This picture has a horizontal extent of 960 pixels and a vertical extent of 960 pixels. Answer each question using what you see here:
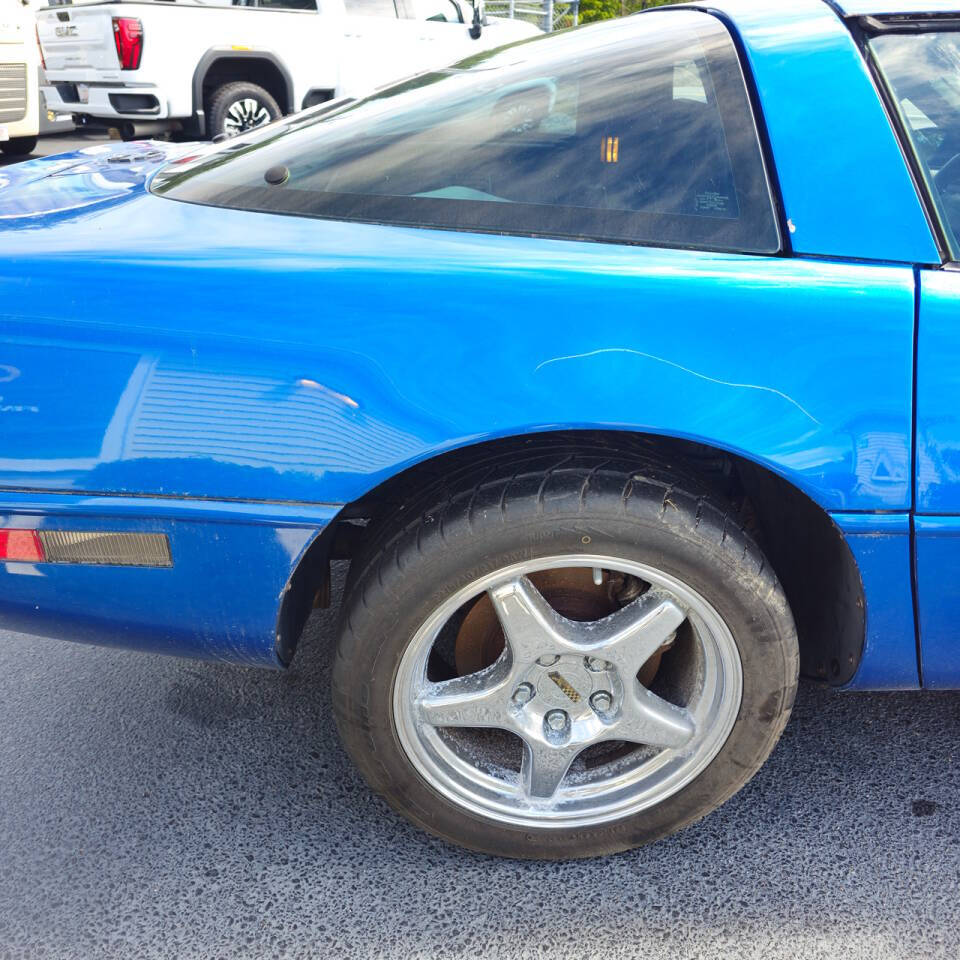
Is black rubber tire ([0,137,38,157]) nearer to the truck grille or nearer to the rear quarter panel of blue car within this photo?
the truck grille

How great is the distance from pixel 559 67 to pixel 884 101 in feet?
2.01

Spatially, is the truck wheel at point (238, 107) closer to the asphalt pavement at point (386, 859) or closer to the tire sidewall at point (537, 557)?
the asphalt pavement at point (386, 859)

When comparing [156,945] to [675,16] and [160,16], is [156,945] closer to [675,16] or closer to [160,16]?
[675,16]

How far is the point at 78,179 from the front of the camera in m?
2.22

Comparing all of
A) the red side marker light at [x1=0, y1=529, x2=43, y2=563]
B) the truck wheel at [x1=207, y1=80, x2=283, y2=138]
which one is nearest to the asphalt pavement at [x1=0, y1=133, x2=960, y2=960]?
the red side marker light at [x1=0, y1=529, x2=43, y2=563]

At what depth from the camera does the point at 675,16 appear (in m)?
2.04

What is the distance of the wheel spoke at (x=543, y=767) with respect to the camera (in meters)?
1.88

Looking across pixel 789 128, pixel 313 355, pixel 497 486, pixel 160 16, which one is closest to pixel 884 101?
pixel 789 128

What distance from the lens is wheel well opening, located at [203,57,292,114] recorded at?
26.7 ft

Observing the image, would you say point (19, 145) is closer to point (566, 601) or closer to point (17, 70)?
point (17, 70)

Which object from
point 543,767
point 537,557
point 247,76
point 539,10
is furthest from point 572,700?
point 539,10

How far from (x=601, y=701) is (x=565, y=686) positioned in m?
0.08

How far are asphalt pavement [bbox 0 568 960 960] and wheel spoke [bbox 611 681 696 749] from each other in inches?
10.6

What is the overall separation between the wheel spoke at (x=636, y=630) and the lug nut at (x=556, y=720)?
143 millimetres
